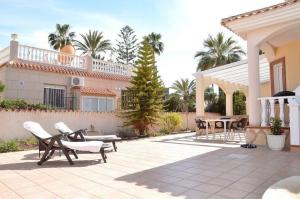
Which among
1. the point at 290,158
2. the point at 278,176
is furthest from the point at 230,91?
the point at 278,176

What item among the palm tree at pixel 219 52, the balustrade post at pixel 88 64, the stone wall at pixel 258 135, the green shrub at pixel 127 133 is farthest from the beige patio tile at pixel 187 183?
the palm tree at pixel 219 52

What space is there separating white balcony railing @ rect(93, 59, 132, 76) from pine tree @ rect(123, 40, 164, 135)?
547 centimetres

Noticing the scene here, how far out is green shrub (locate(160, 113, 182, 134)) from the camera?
17500mm

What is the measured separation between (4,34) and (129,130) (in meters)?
11.0

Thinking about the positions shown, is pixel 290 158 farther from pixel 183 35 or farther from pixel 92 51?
pixel 92 51

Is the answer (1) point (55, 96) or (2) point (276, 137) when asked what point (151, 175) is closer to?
(2) point (276, 137)

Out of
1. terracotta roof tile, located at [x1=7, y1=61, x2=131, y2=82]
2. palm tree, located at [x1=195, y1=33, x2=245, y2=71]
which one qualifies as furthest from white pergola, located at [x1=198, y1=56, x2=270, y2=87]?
palm tree, located at [x1=195, y1=33, x2=245, y2=71]

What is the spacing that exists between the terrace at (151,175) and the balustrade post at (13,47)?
9921mm

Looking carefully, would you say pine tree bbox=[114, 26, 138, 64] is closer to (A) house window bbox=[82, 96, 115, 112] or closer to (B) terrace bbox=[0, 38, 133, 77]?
(B) terrace bbox=[0, 38, 133, 77]

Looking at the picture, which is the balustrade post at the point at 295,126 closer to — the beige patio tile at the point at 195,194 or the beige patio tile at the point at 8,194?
the beige patio tile at the point at 195,194

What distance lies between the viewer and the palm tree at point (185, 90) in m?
33.0

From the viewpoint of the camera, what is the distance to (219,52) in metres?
32.1

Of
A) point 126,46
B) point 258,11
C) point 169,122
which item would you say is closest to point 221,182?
point 258,11

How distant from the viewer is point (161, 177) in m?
5.42
